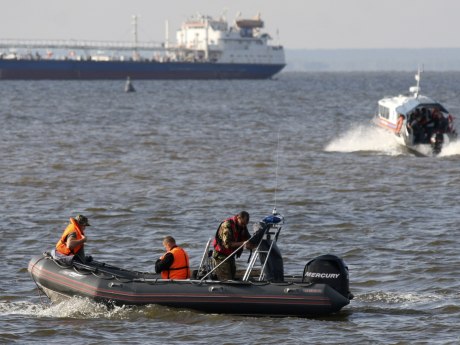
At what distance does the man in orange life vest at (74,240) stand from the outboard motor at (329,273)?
11.2ft

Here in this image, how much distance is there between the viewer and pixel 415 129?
37.9 metres

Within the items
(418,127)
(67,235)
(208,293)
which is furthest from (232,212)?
(418,127)

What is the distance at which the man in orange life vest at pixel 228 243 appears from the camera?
49.3 ft

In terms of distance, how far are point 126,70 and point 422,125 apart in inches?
4663

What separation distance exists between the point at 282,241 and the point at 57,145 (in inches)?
924

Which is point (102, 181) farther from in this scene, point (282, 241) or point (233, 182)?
point (282, 241)

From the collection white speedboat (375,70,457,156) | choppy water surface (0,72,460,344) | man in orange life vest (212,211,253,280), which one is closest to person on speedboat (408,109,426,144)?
white speedboat (375,70,457,156)

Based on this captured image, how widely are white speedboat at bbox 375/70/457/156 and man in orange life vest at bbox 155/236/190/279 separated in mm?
23339

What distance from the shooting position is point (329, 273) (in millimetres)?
14695

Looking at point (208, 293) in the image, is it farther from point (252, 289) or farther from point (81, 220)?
point (81, 220)

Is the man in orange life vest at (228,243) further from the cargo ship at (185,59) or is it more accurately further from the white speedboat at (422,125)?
the cargo ship at (185,59)

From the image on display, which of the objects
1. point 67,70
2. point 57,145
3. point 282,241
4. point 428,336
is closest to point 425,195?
point 282,241

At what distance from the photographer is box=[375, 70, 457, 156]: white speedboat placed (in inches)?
1465

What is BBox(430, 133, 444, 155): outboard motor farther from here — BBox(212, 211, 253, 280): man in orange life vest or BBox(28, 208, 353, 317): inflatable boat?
BBox(212, 211, 253, 280): man in orange life vest
